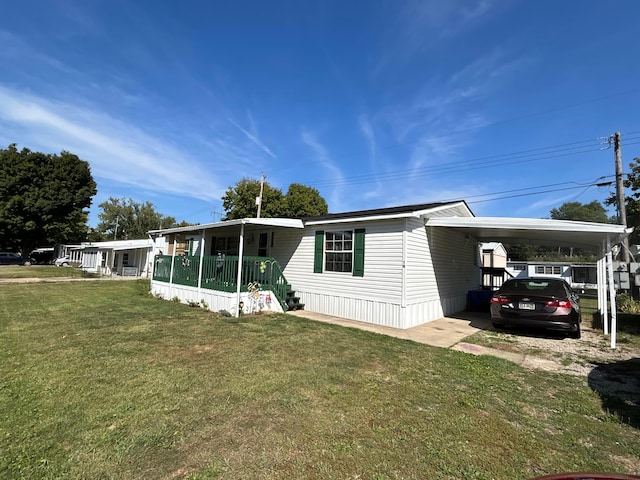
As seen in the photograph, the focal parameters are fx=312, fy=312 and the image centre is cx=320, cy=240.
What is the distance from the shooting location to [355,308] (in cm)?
902

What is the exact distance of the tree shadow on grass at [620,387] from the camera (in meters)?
3.51

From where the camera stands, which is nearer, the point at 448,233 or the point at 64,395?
the point at 64,395

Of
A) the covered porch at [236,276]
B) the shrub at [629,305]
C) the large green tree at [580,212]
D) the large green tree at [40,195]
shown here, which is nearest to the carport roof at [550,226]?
the shrub at [629,305]

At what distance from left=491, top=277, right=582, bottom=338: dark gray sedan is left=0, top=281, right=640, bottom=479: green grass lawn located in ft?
8.14

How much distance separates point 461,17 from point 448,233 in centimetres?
640

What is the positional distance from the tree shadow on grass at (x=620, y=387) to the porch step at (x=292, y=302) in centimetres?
735

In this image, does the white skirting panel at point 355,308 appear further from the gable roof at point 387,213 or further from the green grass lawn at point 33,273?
the green grass lawn at point 33,273

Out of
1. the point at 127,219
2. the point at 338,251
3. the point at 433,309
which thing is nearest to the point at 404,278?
the point at 433,309

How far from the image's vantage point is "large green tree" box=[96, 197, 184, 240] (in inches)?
2263

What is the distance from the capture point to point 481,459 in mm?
2529

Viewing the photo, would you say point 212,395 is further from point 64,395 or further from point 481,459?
point 481,459

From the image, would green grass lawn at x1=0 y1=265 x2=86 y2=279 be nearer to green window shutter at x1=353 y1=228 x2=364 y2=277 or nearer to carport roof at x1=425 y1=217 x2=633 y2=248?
green window shutter at x1=353 y1=228 x2=364 y2=277

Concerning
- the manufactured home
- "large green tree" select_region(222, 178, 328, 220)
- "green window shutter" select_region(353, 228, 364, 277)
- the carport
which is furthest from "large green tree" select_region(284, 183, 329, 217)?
the carport

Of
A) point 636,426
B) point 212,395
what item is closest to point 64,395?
point 212,395
